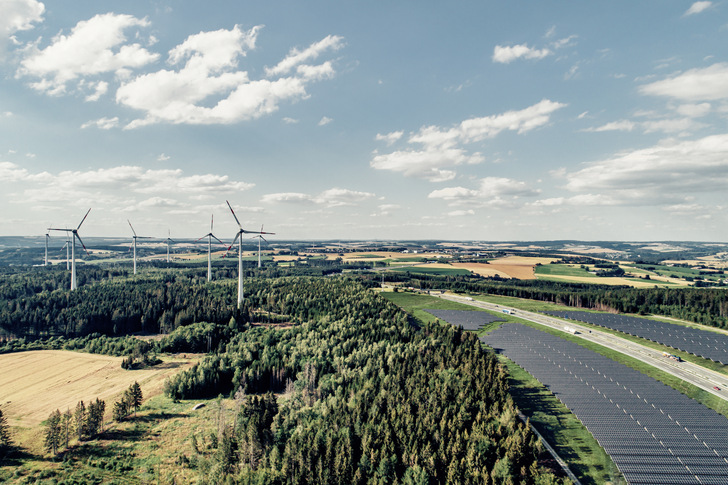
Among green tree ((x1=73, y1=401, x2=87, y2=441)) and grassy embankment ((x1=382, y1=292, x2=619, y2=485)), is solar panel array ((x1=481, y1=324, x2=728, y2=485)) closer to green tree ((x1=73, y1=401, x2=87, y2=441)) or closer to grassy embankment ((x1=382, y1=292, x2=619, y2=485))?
grassy embankment ((x1=382, y1=292, x2=619, y2=485))

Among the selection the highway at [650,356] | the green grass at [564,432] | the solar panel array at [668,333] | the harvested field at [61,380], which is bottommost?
the harvested field at [61,380]

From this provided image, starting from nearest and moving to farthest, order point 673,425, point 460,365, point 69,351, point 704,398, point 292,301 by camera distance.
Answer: point 673,425
point 704,398
point 460,365
point 69,351
point 292,301

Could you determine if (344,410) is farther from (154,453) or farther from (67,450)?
(67,450)

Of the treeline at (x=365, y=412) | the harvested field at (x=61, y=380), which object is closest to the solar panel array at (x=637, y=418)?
the treeline at (x=365, y=412)

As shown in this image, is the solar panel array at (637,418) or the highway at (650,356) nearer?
the solar panel array at (637,418)

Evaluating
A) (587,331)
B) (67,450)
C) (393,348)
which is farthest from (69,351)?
(587,331)

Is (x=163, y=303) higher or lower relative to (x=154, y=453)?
higher

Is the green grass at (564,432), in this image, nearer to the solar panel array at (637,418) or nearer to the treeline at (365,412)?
the solar panel array at (637,418)

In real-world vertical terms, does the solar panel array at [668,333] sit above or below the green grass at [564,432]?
above
